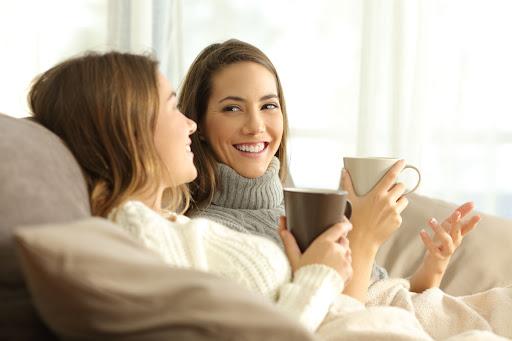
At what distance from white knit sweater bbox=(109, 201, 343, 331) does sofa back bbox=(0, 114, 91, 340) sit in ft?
0.36

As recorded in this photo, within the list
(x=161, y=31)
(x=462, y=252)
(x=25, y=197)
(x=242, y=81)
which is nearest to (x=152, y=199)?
(x=25, y=197)

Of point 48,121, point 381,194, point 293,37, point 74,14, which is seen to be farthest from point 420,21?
point 48,121

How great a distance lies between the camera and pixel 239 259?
1119mm

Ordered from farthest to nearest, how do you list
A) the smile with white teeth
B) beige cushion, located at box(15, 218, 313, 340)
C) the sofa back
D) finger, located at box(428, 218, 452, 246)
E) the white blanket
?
1. the smile with white teeth
2. finger, located at box(428, 218, 452, 246)
3. the white blanket
4. the sofa back
5. beige cushion, located at box(15, 218, 313, 340)

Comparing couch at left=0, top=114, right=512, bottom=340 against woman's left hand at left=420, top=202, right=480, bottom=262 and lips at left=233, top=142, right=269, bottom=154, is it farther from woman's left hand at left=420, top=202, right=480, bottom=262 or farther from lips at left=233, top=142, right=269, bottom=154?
woman's left hand at left=420, top=202, right=480, bottom=262

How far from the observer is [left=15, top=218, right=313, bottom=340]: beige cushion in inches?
26.0

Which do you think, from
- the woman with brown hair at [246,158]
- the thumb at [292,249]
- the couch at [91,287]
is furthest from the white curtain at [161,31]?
the couch at [91,287]

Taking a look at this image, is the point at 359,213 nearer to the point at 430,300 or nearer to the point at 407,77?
the point at 430,300

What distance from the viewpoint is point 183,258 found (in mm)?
1044

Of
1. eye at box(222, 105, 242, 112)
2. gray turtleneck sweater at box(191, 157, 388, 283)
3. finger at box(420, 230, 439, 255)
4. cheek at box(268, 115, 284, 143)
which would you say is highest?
eye at box(222, 105, 242, 112)

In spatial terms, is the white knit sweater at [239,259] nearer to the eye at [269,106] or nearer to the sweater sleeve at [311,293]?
the sweater sleeve at [311,293]

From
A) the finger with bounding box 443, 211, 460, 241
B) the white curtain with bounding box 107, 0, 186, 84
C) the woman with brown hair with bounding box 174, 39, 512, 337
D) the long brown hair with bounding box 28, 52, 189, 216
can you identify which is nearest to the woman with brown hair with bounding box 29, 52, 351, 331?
the long brown hair with bounding box 28, 52, 189, 216

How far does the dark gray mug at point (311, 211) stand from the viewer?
112 centimetres

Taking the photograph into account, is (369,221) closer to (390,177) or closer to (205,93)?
(390,177)
